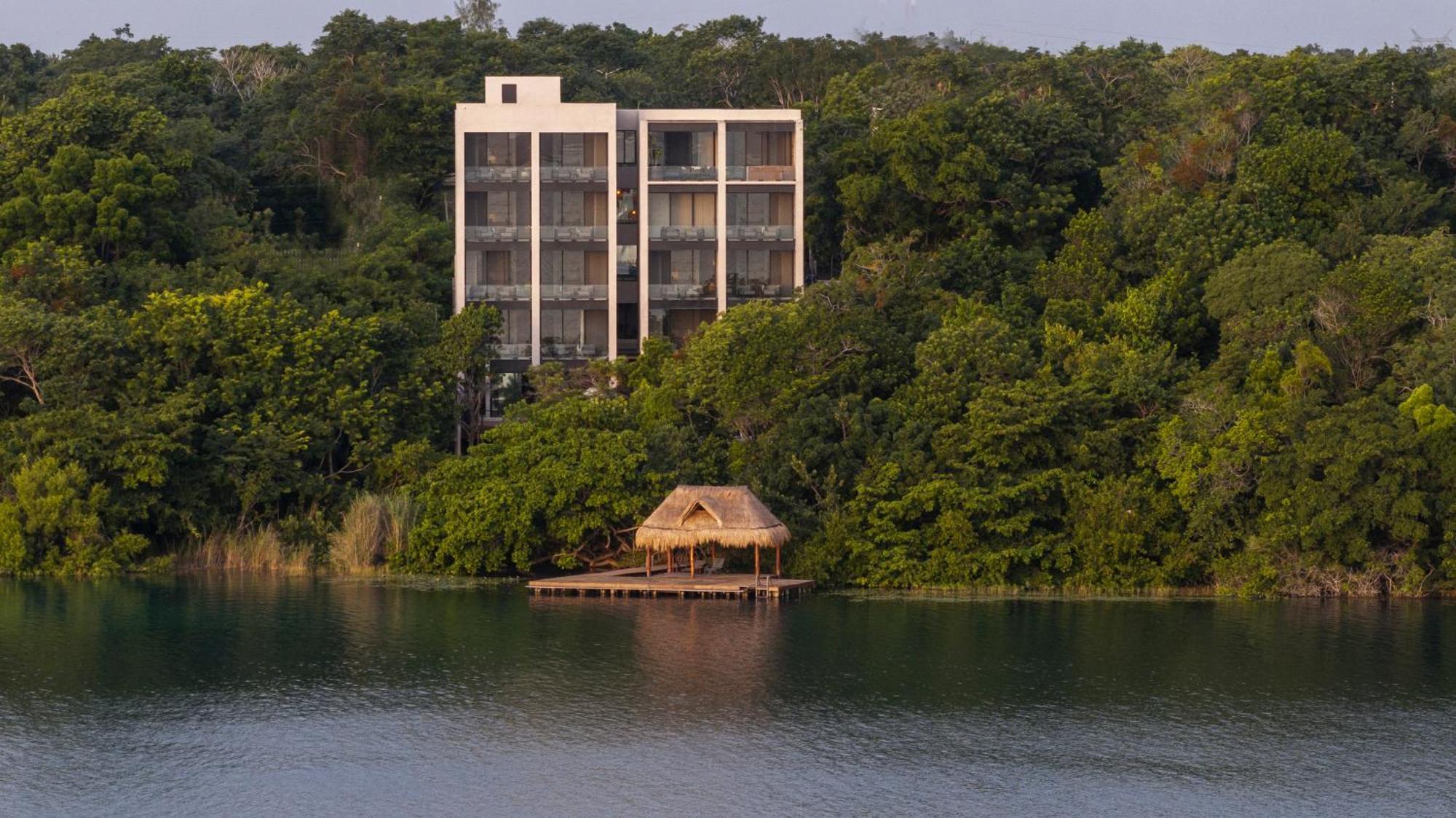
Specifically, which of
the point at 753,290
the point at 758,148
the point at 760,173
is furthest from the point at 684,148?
the point at 753,290

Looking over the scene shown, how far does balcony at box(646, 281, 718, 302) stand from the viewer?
192 ft

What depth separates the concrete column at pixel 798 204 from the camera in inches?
2301

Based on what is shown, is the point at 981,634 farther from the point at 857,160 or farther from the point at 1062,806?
the point at 857,160

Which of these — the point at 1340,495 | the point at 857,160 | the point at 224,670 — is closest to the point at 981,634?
the point at 1340,495

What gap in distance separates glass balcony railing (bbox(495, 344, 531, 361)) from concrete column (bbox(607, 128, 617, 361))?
8.36 ft

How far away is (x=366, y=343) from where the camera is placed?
50.3m

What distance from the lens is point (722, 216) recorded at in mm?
58781

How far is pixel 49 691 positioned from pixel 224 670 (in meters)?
3.21

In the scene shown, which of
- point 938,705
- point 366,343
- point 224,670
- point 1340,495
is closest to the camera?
point 938,705

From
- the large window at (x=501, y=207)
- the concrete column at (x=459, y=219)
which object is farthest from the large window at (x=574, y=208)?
the concrete column at (x=459, y=219)

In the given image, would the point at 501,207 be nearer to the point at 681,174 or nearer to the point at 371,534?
the point at 681,174

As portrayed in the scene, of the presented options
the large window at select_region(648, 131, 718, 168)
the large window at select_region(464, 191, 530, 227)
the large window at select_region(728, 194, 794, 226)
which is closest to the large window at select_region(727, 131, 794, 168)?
the large window at select_region(648, 131, 718, 168)

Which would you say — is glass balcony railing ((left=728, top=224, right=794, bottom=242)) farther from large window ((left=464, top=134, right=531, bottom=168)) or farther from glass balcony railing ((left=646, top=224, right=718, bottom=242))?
large window ((left=464, top=134, right=531, bottom=168))

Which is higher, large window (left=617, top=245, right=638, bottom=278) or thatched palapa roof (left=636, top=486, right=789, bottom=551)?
large window (left=617, top=245, right=638, bottom=278)
